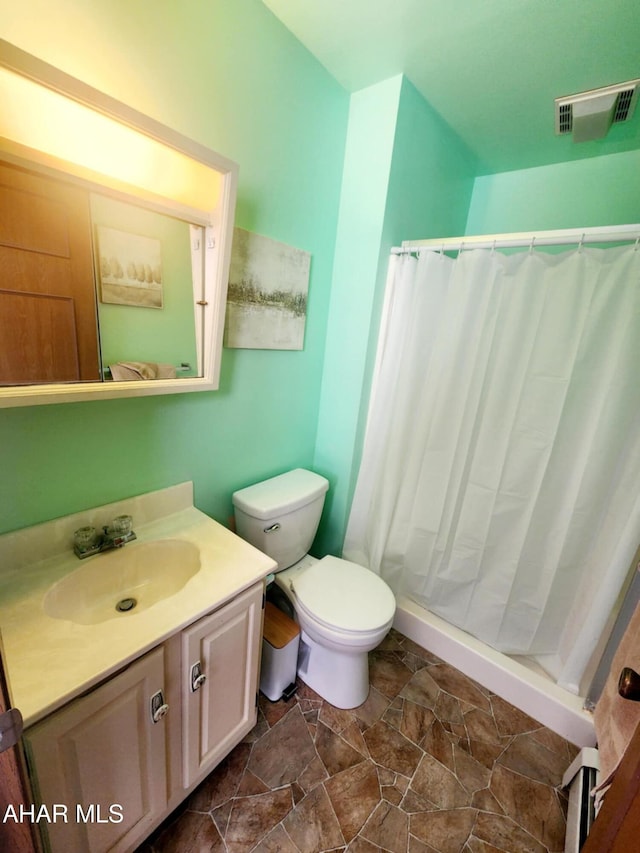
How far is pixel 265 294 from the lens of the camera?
4.54 feet

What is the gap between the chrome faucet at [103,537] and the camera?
103 centimetres

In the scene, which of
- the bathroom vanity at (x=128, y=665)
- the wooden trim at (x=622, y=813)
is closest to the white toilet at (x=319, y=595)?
the bathroom vanity at (x=128, y=665)

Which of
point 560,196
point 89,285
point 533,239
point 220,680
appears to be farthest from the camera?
point 560,196

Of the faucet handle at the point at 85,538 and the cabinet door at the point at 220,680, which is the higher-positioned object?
the faucet handle at the point at 85,538

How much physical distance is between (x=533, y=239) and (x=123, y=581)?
6.13 ft

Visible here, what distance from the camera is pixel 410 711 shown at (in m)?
1.43

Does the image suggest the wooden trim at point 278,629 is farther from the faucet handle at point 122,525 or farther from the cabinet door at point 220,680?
the faucet handle at point 122,525

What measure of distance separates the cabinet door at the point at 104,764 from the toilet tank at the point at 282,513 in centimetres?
60

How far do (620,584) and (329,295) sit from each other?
1658 mm

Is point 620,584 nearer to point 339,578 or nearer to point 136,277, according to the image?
point 339,578

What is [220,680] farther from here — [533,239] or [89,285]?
[533,239]

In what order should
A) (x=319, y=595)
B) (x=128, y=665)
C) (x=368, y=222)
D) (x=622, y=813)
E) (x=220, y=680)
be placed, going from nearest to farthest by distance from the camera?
(x=622, y=813)
(x=128, y=665)
(x=220, y=680)
(x=319, y=595)
(x=368, y=222)

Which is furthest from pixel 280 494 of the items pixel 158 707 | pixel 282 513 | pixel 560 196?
pixel 560 196

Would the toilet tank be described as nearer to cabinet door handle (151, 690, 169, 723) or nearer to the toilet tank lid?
the toilet tank lid
